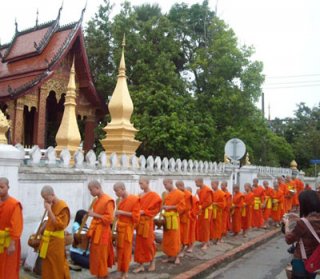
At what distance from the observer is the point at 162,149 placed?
59.0ft

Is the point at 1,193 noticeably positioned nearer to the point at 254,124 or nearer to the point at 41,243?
the point at 41,243

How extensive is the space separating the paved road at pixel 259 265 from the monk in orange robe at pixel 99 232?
2387 mm

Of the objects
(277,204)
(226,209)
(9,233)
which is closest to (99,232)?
(9,233)

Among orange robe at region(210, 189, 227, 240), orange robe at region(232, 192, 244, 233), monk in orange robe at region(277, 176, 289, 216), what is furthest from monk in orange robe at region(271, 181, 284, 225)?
orange robe at region(210, 189, 227, 240)

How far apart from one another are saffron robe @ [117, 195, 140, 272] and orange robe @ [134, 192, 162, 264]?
0.50 metres

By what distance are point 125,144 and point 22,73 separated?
23.3ft

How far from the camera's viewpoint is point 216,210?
395 inches

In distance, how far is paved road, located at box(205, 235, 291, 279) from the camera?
25.3 ft

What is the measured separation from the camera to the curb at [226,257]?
7.16 meters

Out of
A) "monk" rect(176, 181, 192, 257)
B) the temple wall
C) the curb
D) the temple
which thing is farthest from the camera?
the temple

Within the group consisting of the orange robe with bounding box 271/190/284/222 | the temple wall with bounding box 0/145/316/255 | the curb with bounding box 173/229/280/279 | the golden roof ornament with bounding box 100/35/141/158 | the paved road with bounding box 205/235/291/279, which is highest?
the golden roof ornament with bounding box 100/35/141/158

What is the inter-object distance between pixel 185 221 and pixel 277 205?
6.68 m

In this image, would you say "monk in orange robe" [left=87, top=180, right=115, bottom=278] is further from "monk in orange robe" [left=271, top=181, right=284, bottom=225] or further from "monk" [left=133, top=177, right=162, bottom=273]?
"monk in orange robe" [left=271, top=181, right=284, bottom=225]

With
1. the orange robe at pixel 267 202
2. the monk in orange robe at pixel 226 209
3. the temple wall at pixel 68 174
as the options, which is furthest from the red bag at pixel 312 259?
the orange robe at pixel 267 202
